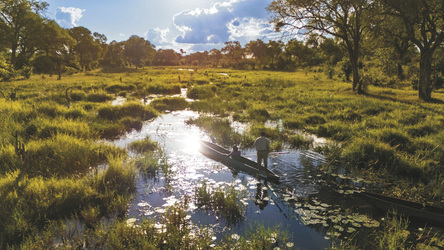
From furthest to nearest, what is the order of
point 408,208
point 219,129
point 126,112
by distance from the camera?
1. point 126,112
2. point 219,129
3. point 408,208

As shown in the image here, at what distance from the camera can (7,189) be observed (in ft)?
20.9

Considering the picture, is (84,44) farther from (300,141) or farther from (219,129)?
(300,141)

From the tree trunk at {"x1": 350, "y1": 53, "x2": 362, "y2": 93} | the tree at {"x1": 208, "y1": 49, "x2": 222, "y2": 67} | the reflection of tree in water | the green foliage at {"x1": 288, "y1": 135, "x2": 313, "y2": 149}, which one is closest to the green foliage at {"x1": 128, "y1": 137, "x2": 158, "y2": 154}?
the reflection of tree in water

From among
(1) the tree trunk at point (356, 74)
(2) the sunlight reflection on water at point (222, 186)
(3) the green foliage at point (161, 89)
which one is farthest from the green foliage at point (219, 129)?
(1) the tree trunk at point (356, 74)

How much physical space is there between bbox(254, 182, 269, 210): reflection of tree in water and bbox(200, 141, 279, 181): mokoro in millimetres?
556

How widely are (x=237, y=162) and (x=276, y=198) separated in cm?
248

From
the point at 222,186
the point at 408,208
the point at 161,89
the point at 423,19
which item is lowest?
the point at 222,186

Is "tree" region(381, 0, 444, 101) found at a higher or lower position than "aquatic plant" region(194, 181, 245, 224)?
higher

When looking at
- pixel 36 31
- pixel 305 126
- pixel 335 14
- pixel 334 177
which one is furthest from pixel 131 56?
pixel 334 177

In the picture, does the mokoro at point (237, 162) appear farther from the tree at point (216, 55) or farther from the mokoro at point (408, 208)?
the tree at point (216, 55)

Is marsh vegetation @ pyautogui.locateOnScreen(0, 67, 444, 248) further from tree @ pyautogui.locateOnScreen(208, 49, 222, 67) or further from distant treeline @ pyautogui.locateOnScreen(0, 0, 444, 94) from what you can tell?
tree @ pyautogui.locateOnScreen(208, 49, 222, 67)

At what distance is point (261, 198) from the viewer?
291 inches

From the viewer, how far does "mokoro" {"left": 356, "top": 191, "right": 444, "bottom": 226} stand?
5.71m

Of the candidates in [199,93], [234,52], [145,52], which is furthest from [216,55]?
[199,93]
